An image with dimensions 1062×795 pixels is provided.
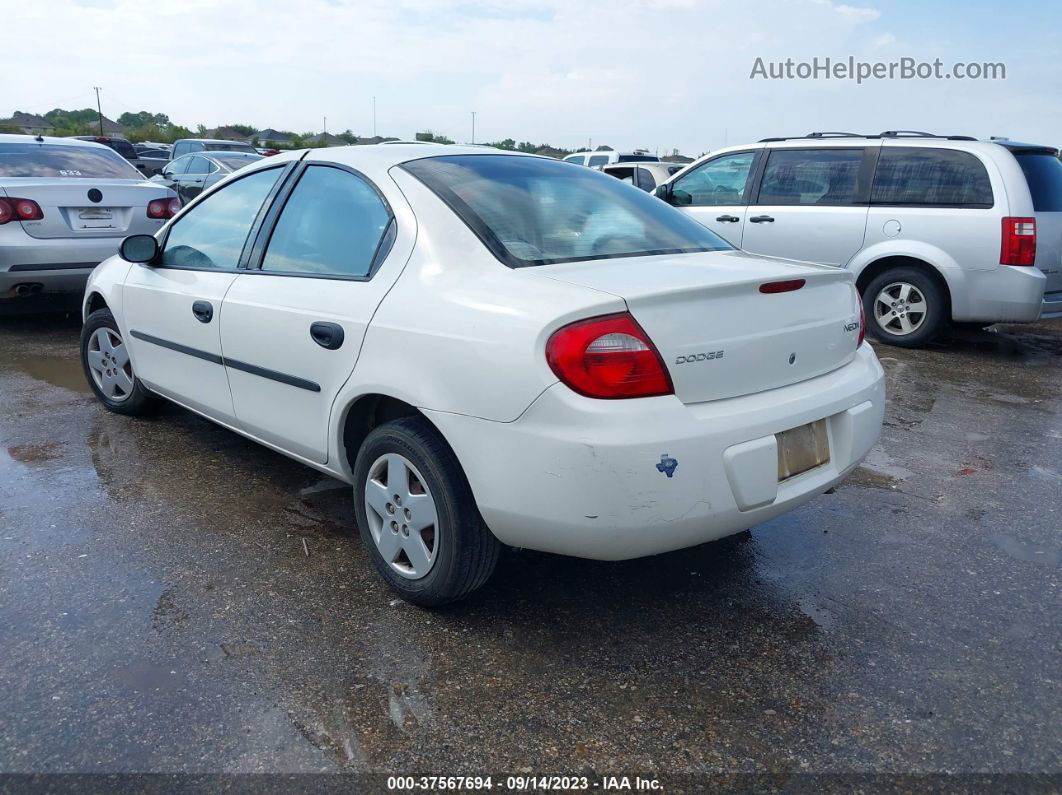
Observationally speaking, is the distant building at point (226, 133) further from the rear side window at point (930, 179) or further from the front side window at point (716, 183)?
the rear side window at point (930, 179)

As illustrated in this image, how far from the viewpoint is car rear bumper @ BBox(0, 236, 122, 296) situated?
21.8 feet

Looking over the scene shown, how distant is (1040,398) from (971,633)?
379 centimetres

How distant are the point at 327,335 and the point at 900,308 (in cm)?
582

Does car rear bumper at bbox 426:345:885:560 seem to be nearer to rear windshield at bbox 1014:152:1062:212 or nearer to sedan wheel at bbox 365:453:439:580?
sedan wheel at bbox 365:453:439:580

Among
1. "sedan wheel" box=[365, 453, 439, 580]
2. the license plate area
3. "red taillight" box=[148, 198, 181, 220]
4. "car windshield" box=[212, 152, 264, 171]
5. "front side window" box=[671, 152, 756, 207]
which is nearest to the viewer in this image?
the license plate area

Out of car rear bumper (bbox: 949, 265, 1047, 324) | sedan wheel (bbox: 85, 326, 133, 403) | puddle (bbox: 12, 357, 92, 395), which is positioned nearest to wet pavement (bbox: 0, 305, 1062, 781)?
sedan wheel (bbox: 85, 326, 133, 403)

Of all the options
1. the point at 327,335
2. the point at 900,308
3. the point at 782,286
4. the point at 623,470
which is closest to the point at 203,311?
the point at 327,335

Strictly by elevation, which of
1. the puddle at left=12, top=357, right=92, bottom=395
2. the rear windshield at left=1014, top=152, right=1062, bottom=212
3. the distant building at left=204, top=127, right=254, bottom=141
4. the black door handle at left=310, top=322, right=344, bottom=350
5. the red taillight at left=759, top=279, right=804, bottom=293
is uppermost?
the distant building at left=204, top=127, right=254, bottom=141

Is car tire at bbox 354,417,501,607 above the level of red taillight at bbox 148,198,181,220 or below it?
below

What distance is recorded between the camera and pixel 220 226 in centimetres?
402

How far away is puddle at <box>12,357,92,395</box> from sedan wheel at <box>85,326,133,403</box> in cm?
64

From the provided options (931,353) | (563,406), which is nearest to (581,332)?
(563,406)

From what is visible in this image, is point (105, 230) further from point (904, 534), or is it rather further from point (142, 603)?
point (904, 534)

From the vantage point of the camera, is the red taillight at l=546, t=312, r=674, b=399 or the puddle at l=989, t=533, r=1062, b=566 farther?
the puddle at l=989, t=533, r=1062, b=566
